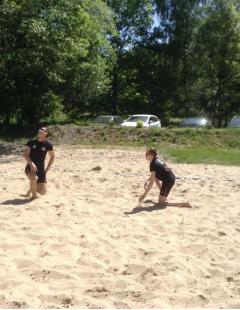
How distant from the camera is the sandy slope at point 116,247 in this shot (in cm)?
568

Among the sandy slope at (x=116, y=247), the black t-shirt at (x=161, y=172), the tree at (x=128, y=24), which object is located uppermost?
the tree at (x=128, y=24)

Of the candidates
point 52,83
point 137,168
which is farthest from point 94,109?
point 137,168

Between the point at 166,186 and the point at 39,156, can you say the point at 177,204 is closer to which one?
the point at 166,186

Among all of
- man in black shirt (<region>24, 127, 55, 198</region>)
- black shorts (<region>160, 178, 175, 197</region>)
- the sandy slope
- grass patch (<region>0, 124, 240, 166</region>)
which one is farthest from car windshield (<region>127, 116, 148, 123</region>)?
black shorts (<region>160, 178, 175, 197</region>)

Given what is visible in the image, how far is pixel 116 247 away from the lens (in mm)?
7387

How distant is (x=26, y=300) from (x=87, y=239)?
7.61ft

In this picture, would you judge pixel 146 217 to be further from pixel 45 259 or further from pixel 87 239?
pixel 45 259

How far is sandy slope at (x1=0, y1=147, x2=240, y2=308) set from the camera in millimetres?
5680

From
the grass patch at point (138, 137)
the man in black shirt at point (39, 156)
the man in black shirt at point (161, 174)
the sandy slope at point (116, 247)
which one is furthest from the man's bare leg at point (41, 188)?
the grass patch at point (138, 137)

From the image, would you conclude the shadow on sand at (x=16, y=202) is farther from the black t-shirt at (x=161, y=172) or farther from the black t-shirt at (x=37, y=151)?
the black t-shirt at (x=161, y=172)

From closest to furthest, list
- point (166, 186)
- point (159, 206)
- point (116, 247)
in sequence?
point (116, 247) < point (159, 206) < point (166, 186)

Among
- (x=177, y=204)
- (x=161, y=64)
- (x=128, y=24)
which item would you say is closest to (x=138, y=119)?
(x=161, y=64)

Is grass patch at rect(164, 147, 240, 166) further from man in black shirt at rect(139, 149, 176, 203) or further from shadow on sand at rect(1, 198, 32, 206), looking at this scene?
shadow on sand at rect(1, 198, 32, 206)

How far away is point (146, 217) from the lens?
9266 millimetres
